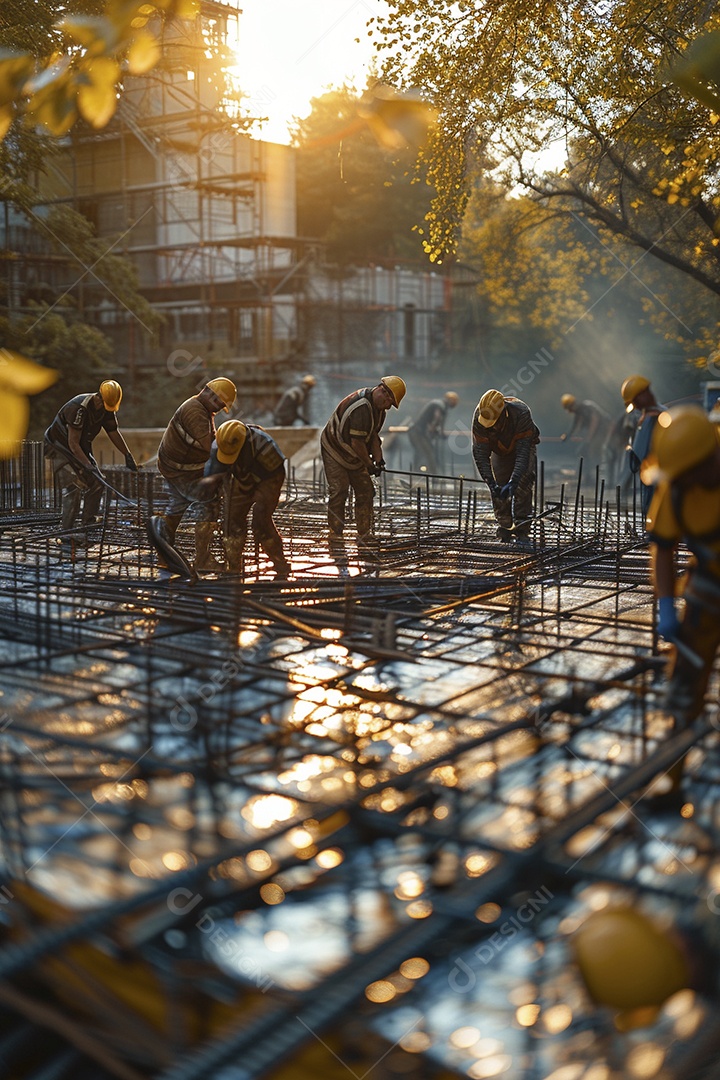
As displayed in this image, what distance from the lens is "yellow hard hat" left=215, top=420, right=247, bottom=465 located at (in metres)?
8.05

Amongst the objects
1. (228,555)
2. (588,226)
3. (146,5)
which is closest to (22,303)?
A: (588,226)

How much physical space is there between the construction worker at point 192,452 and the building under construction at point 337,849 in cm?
205

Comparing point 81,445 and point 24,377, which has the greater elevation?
point 24,377

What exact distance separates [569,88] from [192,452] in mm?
8543

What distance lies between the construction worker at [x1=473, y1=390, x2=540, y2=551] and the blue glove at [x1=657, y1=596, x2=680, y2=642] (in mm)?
5658

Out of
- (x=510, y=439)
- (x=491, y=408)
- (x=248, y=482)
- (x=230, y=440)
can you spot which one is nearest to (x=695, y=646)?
(x=230, y=440)

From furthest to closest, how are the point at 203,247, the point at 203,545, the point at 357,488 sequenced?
the point at 203,247 < the point at 357,488 < the point at 203,545

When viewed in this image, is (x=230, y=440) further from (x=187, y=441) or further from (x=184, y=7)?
(x=184, y=7)

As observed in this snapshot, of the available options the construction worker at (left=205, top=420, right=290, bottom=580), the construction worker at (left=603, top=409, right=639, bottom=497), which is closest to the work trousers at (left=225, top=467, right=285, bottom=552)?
the construction worker at (left=205, top=420, right=290, bottom=580)

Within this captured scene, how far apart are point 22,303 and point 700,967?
27.0 meters

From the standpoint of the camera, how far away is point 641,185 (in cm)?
1606

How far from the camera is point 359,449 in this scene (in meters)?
10.0

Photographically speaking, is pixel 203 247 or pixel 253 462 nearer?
pixel 253 462

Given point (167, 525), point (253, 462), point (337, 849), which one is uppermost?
point (253, 462)
